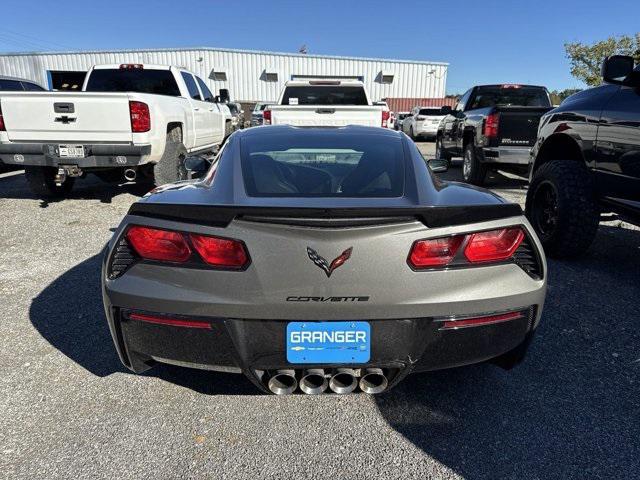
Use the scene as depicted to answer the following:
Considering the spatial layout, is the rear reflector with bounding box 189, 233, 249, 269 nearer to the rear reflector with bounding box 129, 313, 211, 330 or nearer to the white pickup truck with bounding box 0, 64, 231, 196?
the rear reflector with bounding box 129, 313, 211, 330

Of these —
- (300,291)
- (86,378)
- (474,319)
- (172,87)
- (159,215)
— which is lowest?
(86,378)

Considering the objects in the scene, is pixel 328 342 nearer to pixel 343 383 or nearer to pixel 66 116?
pixel 343 383

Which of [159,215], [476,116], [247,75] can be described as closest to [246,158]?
[159,215]

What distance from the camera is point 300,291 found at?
1.79m

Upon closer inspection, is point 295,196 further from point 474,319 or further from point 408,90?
point 408,90

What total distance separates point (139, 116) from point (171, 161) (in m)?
0.90

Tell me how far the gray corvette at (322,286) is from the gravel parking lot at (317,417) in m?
0.28

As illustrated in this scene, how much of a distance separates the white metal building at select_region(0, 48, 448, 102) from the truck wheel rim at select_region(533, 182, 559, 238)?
101 ft

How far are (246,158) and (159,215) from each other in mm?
816

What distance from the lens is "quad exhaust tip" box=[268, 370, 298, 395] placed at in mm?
1974

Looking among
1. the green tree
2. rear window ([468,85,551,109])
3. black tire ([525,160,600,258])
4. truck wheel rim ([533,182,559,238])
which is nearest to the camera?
black tire ([525,160,600,258])

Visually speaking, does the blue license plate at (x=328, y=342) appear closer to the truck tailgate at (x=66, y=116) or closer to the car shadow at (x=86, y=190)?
the truck tailgate at (x=66, y=116)

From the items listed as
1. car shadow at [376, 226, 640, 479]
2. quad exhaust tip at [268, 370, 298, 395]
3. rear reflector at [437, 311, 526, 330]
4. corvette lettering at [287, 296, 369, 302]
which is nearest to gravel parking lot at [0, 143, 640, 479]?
car shadow at [376, 226, 640, 479]

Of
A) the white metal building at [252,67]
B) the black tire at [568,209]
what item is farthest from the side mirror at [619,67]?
the white metal building at [252,67]
